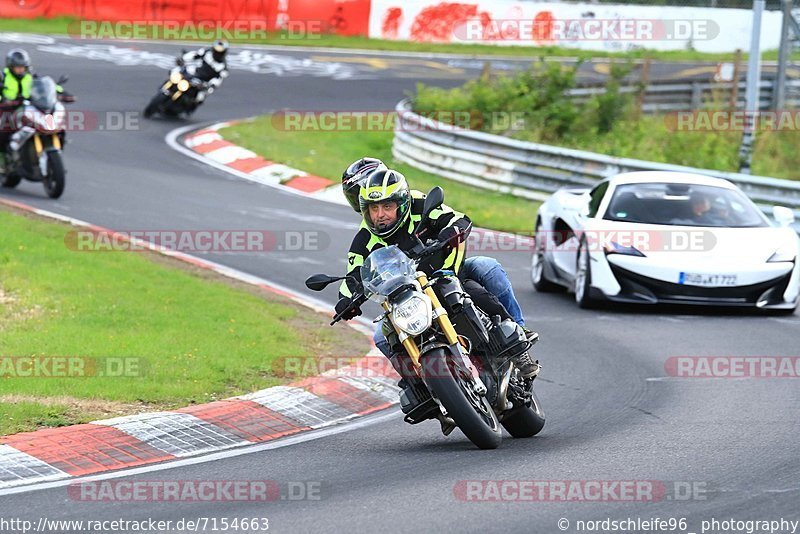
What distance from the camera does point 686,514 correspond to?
6.31m

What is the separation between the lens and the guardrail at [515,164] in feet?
63.5

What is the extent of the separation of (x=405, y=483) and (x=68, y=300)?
5836 mm

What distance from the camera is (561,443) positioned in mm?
8180

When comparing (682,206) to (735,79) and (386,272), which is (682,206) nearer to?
(386,272)

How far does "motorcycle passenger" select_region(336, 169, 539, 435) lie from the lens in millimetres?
7773

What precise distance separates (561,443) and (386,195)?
5.98 ft

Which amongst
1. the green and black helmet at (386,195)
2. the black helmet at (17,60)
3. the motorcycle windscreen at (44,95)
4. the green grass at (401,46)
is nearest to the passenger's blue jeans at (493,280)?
the green and black helmet at (386,195)

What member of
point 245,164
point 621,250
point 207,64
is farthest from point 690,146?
point 621,250

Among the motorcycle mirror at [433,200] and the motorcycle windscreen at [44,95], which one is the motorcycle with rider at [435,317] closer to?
the motorcycle mirror at [433,200]

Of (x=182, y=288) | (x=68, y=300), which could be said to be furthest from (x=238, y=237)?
(x=68, y=300)

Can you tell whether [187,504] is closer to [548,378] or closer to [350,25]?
[548,378]

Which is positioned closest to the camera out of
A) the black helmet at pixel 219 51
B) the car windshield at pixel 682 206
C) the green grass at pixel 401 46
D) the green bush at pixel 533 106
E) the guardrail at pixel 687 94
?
the car windshield at pixel 682 206

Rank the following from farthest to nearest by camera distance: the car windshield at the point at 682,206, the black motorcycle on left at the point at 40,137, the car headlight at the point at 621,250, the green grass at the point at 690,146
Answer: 1. the green grass at the point at 690,146
2. the black motorcycle on left at the point at 40,137
3. the car windshield at the point at 682,206
4. the car headlight at the point at 621,250

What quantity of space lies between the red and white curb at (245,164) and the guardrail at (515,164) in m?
2.17
